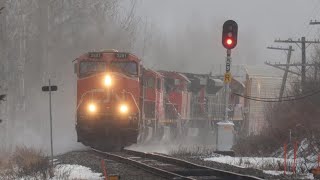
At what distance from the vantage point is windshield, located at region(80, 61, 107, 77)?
21406 millimetres

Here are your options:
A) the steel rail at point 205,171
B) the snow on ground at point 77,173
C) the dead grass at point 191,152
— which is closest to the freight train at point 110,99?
the dead grass at point 191,152

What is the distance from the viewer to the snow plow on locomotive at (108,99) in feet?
→ 68.0

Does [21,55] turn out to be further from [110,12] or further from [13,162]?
[13,162]

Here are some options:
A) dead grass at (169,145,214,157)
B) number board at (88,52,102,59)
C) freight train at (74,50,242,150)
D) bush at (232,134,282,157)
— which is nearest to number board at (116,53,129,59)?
freight train at (74,50,242,150)

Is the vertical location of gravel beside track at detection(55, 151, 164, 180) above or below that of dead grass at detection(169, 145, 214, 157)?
above

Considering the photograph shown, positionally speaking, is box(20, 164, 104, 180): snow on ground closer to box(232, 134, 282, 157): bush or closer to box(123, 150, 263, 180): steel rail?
box(123, 150, 263, 180): steel rail

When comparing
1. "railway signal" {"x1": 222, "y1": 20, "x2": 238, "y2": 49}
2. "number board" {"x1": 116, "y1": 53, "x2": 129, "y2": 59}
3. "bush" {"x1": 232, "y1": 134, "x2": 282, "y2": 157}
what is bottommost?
"bush" {"x1": 232, "y1": 134, "x2": 282, "y2": 157}

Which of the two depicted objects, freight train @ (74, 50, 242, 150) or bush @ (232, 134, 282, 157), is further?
freight train @ (74, 50, 242, 150)

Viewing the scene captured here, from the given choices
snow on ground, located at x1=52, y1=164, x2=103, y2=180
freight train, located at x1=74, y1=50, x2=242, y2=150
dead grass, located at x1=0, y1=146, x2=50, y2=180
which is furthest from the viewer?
freight train, located at x1=74, y1=50, x2=242, y2=150

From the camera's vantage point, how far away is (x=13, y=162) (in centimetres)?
1780

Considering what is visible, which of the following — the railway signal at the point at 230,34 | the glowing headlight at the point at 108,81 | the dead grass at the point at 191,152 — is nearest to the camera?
the railway signal at the point at 230,34

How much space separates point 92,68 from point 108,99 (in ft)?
4.67

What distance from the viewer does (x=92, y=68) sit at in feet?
70.5

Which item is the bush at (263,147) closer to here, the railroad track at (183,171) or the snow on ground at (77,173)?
the railroad track at (183,171)
